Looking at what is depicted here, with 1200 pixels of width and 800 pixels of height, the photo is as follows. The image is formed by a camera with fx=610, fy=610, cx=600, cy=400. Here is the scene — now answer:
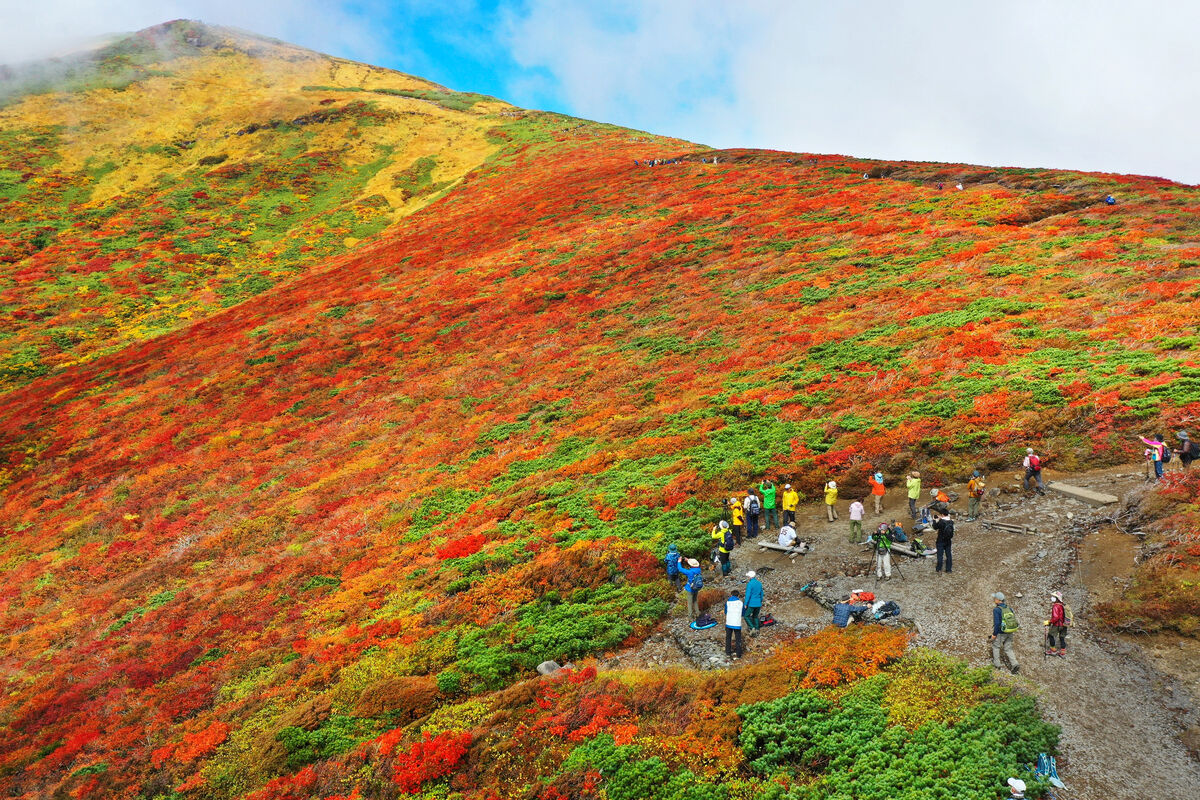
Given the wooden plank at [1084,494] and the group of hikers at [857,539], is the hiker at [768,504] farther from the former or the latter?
the wooden plank at [1084,494]

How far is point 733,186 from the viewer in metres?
67.0

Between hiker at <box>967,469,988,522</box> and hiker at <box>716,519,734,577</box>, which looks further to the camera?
hiker at <box>716,519,734,577</box>

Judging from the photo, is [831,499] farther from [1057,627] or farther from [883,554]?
[1057,627]

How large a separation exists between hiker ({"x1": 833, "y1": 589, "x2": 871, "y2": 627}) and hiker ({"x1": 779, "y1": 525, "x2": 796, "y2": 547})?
378 cm

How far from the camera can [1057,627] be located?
13.4m

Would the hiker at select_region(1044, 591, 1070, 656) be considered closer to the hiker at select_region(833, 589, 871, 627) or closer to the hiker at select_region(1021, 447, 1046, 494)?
the hiker at select_region(833, 589, 871, 627)

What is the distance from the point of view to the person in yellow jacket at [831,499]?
21000 mm

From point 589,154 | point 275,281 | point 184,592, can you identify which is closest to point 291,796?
point 184,592

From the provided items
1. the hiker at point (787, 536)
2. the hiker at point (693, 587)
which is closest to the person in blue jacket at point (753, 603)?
the hiker at point (693, 587)

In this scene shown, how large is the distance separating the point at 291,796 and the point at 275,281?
7027 cm

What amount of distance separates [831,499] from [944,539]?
4.59 m

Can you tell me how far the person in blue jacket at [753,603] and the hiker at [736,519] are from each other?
4647 mm

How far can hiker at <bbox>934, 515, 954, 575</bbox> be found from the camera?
16641mm

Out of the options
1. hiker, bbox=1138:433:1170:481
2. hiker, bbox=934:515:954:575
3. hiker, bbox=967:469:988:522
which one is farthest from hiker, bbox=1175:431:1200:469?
hiker, bbox=934:515:954:575
